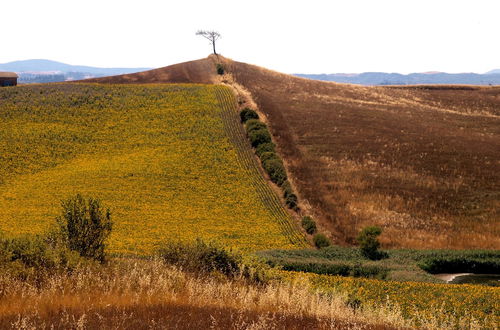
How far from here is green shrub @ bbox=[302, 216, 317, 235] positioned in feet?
128

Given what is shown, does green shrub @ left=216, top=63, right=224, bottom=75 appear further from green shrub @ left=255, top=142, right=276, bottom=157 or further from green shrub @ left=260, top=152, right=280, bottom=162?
green shrub @ left=260, top=152, right=280, bottom=162

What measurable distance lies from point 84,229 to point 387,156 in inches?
1893

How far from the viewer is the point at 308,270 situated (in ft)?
91.9

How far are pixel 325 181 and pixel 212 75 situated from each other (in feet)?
170

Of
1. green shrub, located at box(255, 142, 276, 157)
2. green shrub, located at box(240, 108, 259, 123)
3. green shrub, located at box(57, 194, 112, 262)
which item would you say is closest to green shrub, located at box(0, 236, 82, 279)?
green shrub, located at box(57, 194, 112, 262)

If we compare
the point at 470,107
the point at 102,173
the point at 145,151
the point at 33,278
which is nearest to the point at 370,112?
the point at 470,107

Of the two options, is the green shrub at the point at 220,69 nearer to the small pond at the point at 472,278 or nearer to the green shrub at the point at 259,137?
the green shrub at the point at 259,137

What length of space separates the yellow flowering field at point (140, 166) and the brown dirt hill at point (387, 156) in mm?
6302

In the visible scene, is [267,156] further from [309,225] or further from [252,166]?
[309,225]

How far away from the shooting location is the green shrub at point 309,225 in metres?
39.0

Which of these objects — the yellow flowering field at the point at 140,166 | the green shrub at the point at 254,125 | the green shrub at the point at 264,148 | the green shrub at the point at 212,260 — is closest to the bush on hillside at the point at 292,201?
the yellow flowering field at the point at 140,166

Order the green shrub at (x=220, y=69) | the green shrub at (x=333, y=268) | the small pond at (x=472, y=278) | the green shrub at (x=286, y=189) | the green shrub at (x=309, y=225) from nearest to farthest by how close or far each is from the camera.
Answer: the green shrub at (x=333, y=268)
the small pond at (x=472, y=278)
the green shrub at (x=309, y=225)
the green shrub at (x=286, y=189)
the green shrub at (x=220, y=69)

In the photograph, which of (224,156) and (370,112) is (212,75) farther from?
(224,156)

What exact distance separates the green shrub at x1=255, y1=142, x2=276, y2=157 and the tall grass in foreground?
140 feet
